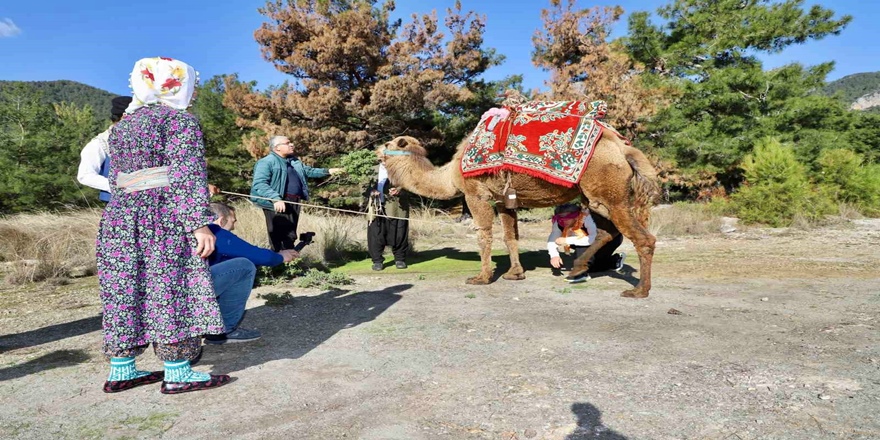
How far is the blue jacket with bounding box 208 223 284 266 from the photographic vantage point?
381cm

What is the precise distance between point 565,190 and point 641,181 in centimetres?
88

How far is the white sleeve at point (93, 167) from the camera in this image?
4043 millimetres

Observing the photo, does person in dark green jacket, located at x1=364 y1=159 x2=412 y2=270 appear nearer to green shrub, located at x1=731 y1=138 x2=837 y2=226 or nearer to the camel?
the camel

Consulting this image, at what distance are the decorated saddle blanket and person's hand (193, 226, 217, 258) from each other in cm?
384

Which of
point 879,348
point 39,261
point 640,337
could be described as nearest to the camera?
point 879,348

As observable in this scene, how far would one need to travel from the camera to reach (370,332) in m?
4.47

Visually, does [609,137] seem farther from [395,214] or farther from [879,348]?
[395,214]

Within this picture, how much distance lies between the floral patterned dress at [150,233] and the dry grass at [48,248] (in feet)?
17.9

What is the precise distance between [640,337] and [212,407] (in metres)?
3.06


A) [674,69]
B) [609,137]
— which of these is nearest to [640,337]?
[609,137]

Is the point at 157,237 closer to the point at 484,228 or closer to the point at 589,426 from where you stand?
the point at 589,426

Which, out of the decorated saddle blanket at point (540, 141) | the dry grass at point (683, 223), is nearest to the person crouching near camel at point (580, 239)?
the decorated saddle blanket at point (540, 141)

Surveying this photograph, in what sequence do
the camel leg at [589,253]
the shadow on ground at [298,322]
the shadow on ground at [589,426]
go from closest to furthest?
the shadow on ground at [589,426], the shadow on ground at [298,322], the camel leg at [589,253]

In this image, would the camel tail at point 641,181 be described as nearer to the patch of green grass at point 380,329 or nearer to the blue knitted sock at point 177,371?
the patch of green grass at point 380,329
